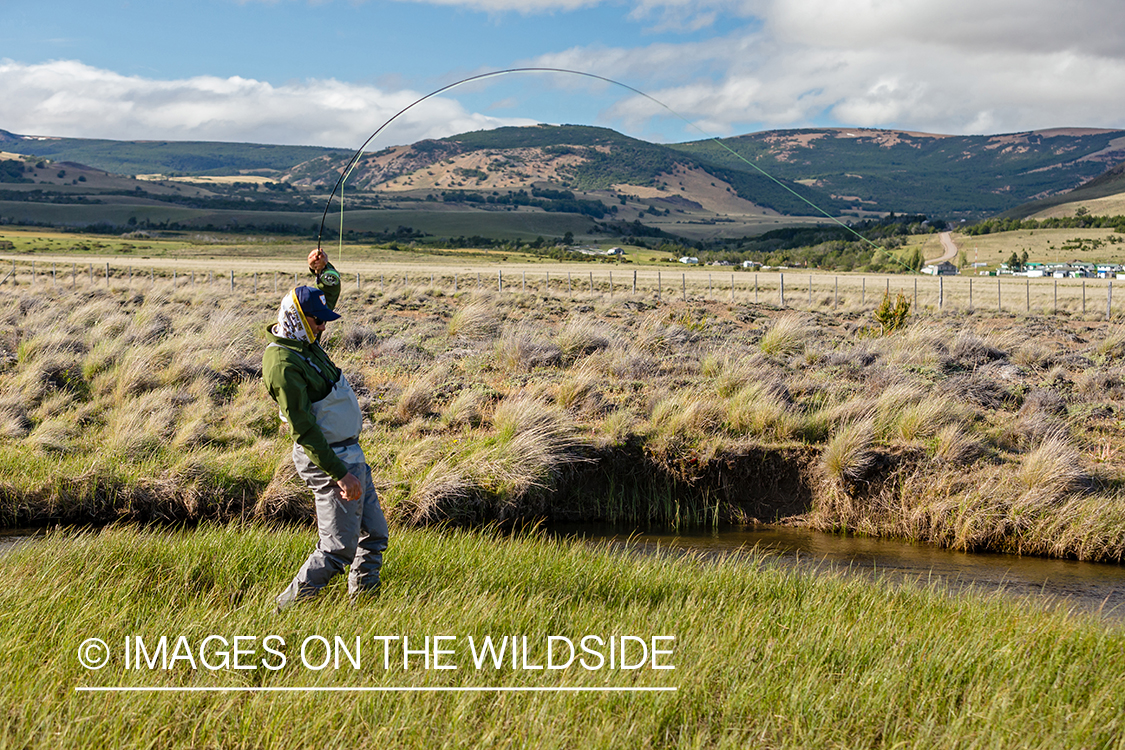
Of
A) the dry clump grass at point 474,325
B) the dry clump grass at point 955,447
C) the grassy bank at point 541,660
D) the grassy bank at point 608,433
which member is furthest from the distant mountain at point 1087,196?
the grassy bank at point 541,660

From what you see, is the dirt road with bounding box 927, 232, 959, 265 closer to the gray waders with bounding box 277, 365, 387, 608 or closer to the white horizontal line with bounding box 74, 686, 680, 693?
the gray waders with bounding box 277, 365, 387, 608

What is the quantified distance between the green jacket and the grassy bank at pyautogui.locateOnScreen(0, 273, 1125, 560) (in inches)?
177

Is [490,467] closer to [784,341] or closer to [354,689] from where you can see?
[354,689]

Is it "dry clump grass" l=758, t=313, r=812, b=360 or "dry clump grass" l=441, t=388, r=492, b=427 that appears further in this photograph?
"dry clump grass" l=758, t=313, r=812, b=360

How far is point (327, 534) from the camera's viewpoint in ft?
16.7

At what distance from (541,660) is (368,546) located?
59.0 inches

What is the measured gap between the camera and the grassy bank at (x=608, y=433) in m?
9.27

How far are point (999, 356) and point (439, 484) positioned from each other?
41.2ft

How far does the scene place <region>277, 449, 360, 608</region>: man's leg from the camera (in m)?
5.06

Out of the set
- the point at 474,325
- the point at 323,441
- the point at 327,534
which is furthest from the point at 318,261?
the point at 474,325

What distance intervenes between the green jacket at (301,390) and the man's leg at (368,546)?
51cm

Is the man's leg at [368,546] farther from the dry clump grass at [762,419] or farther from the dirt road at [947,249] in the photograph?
the dirt road at [947,249]

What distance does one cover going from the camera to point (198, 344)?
14930 millimetres

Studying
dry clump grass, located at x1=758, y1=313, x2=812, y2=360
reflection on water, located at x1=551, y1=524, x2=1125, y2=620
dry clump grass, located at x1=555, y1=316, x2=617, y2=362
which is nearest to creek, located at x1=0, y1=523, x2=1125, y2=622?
reflection on water, located at x1=551, y1=524, x2=1125, y2=620
